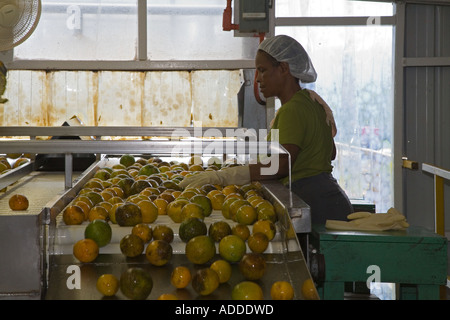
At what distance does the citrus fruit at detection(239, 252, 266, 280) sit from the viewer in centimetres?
180

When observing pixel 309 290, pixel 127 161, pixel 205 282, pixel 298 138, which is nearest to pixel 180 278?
pixel 205 282

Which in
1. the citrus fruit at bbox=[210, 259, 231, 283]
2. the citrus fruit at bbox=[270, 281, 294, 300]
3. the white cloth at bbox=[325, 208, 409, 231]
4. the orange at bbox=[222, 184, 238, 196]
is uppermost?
the orange at bbox=[222, 184, 238, 196]

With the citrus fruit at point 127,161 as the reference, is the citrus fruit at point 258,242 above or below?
below

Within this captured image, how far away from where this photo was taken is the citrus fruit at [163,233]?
200 centimetres

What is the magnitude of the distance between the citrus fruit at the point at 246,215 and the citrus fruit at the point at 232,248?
0.63 ft

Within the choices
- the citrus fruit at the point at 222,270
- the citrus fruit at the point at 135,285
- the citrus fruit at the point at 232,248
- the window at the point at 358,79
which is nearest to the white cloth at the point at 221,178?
the citrus fruit at the point at 232,248

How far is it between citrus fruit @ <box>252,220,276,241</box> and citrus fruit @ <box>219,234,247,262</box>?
4.7 inches

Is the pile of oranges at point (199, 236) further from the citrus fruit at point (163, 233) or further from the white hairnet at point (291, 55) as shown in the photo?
the white hairnet at point (291, 55)

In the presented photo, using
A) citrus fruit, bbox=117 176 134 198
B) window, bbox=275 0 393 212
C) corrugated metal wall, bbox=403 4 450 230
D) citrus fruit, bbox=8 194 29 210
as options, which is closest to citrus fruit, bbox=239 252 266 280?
citrus fruit, bbox=8 194 29 210

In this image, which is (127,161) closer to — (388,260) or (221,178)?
(221,178)

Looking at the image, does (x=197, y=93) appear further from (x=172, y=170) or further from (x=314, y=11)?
(x=172, y=170)

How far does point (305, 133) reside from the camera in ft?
9.36

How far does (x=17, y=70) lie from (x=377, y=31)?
12.9 ft

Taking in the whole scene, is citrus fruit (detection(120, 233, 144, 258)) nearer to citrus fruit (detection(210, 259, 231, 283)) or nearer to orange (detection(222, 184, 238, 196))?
citrus fruit (detection(210, 259, 231, 283))
